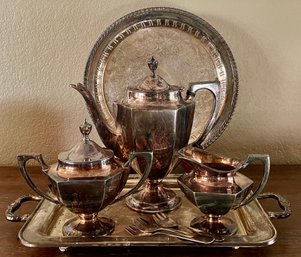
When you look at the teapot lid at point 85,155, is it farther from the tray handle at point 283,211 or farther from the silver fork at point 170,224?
the tray handle at point 283,211

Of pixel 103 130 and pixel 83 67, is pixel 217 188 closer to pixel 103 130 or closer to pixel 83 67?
pixel 103 130

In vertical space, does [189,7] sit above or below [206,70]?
above

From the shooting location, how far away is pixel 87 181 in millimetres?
535

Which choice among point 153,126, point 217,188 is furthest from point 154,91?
point 217,188

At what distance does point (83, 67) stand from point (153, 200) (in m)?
0.30

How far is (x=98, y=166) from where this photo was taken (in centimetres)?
56

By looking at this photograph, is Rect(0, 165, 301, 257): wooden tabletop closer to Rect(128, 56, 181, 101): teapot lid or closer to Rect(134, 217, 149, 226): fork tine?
Rect(134, 217, 149, 226): fork tine

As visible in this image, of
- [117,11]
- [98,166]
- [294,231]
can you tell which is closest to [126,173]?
[98,166]

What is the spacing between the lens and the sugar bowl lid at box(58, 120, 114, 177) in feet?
1.82

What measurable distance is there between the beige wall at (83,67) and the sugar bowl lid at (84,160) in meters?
0.28

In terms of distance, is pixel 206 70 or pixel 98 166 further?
pixel 206 70

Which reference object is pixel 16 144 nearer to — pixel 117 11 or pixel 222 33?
pixel 117 11

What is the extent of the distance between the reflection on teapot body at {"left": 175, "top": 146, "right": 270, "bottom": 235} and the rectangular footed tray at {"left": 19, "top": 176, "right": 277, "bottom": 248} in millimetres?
29

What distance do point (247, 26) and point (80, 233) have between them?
0.48 m
